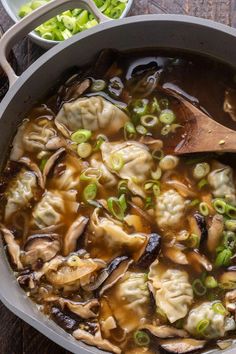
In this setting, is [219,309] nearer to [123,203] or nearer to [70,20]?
[123,203]

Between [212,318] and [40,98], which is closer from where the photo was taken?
[212,318]

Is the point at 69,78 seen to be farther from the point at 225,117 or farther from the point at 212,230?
the point at 212,230

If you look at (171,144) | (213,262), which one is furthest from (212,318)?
(171,144)

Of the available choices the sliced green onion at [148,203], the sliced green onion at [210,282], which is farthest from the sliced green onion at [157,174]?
the sliced green onion at [210,282]

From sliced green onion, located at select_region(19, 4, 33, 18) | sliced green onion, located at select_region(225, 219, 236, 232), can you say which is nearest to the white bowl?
sliced green onion, located at select_region(19, 4, 33, 18)

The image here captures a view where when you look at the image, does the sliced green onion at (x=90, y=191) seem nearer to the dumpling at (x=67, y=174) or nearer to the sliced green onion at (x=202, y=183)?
the dumpling at (x=67, y=174)

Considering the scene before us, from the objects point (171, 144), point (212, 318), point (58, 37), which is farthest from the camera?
point (58, 37)

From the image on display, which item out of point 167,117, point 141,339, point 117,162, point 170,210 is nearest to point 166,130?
point 167,117
